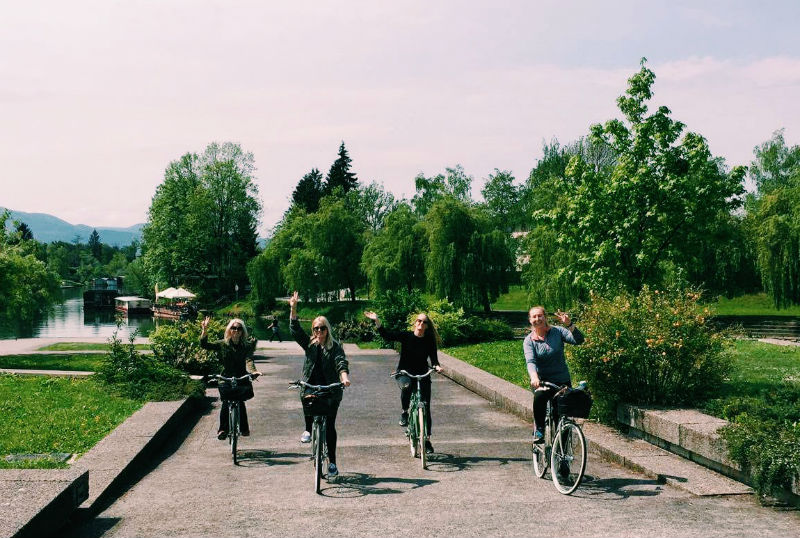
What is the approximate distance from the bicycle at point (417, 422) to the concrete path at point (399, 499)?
0.17 m

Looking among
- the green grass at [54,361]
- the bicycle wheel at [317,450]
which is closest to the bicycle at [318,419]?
the bicycle wheel at [317,450]

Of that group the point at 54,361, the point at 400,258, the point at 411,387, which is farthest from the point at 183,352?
the point at 400,258

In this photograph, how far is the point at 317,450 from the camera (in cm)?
757

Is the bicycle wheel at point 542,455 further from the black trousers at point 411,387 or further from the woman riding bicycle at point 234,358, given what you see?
the woman riding bicycle at point 234,358

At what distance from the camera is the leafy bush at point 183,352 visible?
18.2 m

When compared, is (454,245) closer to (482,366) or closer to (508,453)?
(482,366)

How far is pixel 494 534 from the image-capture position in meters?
5.96

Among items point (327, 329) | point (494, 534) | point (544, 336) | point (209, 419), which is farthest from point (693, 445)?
point (209, 419)

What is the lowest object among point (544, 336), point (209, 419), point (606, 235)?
point (209, 419)

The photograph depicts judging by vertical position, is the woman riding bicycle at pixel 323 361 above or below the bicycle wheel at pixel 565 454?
above

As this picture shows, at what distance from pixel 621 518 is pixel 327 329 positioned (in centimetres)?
347

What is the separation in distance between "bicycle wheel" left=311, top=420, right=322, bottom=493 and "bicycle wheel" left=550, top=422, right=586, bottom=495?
2.26 m

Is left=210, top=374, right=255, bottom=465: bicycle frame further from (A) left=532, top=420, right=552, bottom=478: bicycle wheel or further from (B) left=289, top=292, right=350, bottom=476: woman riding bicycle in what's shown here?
(A) left=532, top=420, right=552, bottom=478: bicycle wheel

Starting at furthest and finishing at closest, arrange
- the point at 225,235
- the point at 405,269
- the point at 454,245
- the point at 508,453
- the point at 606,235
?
the point at 225,235 < the point at 405,269 < the point at 454,245 < the point at 606,235 < the point at 508,453
